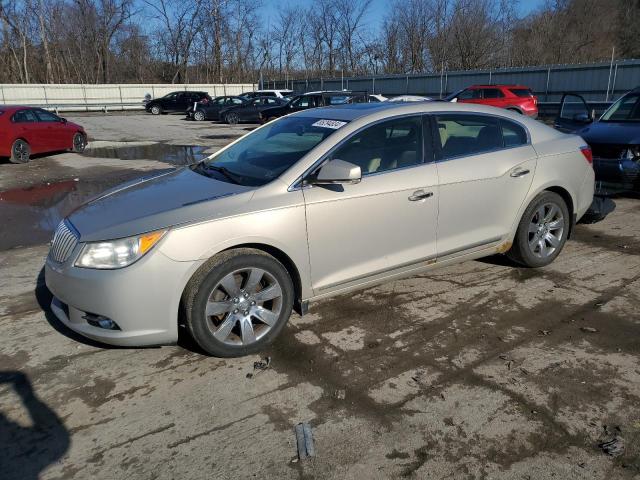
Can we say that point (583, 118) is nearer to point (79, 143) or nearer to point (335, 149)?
point (335, 149)

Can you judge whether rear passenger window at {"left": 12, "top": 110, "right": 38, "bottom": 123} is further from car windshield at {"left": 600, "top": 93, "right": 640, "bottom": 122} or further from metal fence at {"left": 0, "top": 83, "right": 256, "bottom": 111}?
metal fence at {"left": 0, "top": 83, "right": 256, "bottom": 111}

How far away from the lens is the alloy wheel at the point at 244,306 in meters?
3.39

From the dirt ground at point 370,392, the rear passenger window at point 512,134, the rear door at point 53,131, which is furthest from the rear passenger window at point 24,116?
the rear passenger window at point 512,134

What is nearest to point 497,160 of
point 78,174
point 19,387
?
point 19,387

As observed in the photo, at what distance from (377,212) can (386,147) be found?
0.56m

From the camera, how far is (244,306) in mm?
3482

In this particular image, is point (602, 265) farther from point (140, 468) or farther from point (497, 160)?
point (140, 468)

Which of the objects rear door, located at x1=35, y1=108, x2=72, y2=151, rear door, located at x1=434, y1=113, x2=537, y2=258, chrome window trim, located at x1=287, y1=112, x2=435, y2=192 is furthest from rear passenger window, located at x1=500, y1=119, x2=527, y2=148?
rear door, located at x1=35, y1=108, x2=72, y2=151

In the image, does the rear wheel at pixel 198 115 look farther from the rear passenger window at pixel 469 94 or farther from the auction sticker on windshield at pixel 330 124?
the auction sticker on windshield at pixel 330 124

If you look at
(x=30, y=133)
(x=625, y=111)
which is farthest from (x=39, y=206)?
(x=625, y=111)

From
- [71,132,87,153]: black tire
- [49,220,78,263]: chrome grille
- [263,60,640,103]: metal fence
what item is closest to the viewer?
[49,220,78,263]: chrome grille

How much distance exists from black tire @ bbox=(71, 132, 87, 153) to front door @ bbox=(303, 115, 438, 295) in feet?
45.4

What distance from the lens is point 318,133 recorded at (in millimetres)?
4039

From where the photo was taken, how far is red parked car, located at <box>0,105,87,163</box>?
12844 mm
